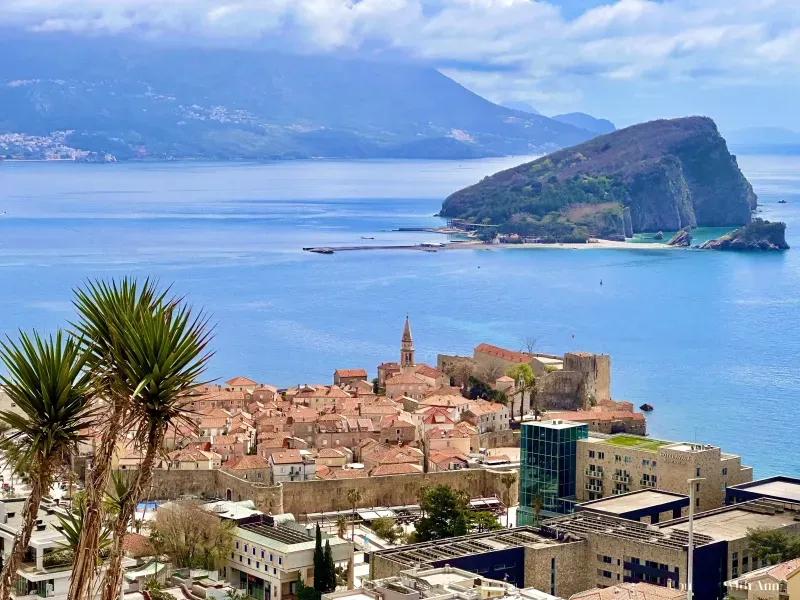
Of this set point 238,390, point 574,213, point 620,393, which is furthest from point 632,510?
point 574,213

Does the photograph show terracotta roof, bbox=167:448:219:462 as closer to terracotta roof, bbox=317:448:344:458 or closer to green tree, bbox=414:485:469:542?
terracotta roof, bbox=317:448:344:458

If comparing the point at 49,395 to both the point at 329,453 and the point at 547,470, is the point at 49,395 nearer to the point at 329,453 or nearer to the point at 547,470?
the point at 547,470


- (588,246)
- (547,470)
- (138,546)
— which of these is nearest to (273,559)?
(138,546)

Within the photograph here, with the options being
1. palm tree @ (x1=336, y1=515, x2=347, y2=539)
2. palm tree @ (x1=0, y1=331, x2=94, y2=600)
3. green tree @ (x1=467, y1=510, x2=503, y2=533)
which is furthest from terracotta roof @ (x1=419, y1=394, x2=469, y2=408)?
palm tree @ (x1=0, y1=331, x2=94, y2=600)

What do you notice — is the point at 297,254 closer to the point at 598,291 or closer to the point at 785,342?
the point at 598,291

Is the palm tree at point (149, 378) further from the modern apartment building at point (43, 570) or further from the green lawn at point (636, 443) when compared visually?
the green lawn at point (636, 443)
